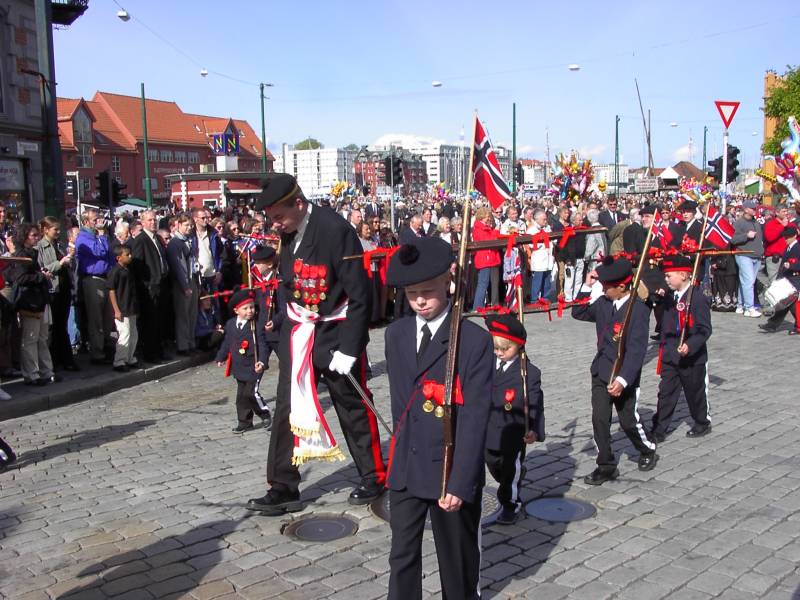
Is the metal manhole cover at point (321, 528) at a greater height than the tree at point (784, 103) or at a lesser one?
lesser

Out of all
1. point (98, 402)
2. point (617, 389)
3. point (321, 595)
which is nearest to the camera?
point (321, 595)

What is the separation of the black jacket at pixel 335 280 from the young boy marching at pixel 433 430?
1592 mm

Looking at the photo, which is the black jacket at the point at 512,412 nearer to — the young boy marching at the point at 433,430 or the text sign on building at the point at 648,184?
the young boy marching at the point at 433,430

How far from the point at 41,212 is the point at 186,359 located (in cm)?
1290

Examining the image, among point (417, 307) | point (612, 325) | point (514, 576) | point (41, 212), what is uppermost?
point (41, 212)

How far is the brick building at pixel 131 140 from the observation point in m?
68.8

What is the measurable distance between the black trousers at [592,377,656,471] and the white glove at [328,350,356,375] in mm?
2012

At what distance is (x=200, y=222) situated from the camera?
11852mm

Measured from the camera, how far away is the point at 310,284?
5434mm

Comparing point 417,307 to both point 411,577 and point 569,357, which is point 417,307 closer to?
point 411,577

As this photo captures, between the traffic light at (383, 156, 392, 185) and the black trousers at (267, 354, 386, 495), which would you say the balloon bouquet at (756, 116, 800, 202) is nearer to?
the traffic light at (383, 156, 392, 185)

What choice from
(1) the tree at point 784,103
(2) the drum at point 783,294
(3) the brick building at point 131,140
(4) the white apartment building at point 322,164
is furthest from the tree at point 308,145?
(2) the drum at point 783,294

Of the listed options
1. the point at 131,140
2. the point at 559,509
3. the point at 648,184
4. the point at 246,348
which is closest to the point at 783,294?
the point at 559,509

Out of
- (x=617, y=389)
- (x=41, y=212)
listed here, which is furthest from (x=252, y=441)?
(x=41, y=212)
